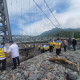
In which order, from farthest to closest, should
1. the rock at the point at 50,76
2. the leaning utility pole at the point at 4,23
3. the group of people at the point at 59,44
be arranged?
the leaning utility pole at the point at 4,23
the group of people at the point at 59,44
the rock at the point at 50,76

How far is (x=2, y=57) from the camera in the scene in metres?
3.93

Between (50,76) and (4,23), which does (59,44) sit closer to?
(50,76)

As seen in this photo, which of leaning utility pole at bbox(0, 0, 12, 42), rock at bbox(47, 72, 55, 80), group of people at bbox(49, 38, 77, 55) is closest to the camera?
rock at bbox(47, 72, 55, 80)

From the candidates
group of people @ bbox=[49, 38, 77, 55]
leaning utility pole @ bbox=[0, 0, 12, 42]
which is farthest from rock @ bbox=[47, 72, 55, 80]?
leaning utility pole @ bbox=[0, 0, 12, 42]

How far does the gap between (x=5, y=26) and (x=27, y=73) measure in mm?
7958

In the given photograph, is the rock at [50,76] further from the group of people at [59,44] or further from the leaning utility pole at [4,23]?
the leaning utility pole at [4,23]

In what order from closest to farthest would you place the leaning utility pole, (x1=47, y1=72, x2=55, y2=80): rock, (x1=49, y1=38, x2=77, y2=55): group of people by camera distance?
(x1=47, y1=72, x2=55, y2=80): rock < (x1=49, y1=38, x2=77, y2=55): group of people < the leaning utility pole

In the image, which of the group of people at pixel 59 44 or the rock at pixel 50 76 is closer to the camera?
the rock at pixel 50 76

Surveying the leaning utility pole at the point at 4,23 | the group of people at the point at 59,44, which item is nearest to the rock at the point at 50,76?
the group of people at the point at 59,44

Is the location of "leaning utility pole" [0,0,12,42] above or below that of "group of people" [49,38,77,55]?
above

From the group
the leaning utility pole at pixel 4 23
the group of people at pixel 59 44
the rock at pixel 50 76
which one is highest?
the leaning utility pole at pixel 4 23

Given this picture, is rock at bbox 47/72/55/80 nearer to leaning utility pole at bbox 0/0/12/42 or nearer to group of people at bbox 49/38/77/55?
group of people at bbox 49/38/77/55

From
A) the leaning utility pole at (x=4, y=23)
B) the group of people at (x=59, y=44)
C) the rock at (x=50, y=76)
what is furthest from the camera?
the leaning utility pole at (x=4, y=23)

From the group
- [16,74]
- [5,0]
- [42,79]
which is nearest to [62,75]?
[42,79]
